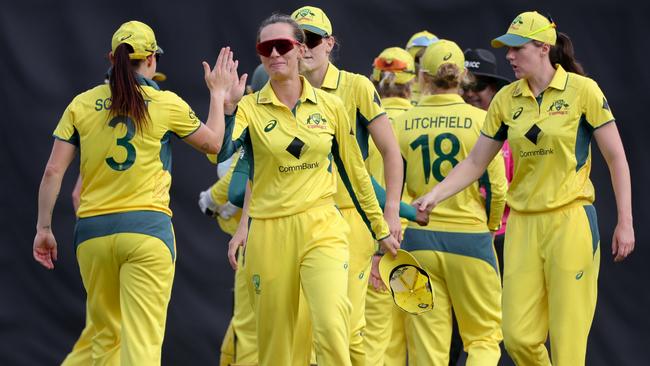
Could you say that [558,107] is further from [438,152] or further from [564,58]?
[438,152]

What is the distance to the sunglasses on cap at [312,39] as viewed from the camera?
286 inches

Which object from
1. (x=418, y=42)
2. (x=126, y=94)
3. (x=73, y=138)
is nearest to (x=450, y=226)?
(x=126, y=94)

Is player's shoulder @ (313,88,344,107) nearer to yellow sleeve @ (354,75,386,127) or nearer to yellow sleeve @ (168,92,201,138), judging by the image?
yellow sleeve @ (354,75,386,127)

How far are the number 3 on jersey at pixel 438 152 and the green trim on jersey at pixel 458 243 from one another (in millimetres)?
336

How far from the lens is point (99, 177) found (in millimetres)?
6637

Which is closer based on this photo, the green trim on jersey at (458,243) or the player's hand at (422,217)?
the player's hand at (422,217)

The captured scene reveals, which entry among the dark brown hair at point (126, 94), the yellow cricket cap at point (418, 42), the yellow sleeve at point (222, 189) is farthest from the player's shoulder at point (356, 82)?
the yellow cricket cap at point (418, 42)

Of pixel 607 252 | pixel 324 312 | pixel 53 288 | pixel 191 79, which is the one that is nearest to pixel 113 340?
pixel 324 312

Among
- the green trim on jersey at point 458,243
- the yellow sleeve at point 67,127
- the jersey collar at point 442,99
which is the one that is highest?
the jersey collar at point 442,99

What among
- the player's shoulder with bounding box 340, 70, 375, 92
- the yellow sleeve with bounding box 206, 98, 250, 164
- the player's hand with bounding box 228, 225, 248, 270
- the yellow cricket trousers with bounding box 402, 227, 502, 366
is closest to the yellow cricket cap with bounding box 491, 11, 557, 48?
the player's shoulder with bounding box 340, 70, 375, 92

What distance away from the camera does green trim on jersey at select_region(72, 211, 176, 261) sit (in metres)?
6.62

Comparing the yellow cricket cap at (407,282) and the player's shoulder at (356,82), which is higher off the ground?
the player's shoulder at (356,82)

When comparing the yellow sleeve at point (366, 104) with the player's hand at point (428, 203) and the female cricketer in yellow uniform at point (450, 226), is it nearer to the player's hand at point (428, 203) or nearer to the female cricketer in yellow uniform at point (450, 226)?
the player's hand at point (428, 203)

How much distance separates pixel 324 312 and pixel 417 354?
1.71m
